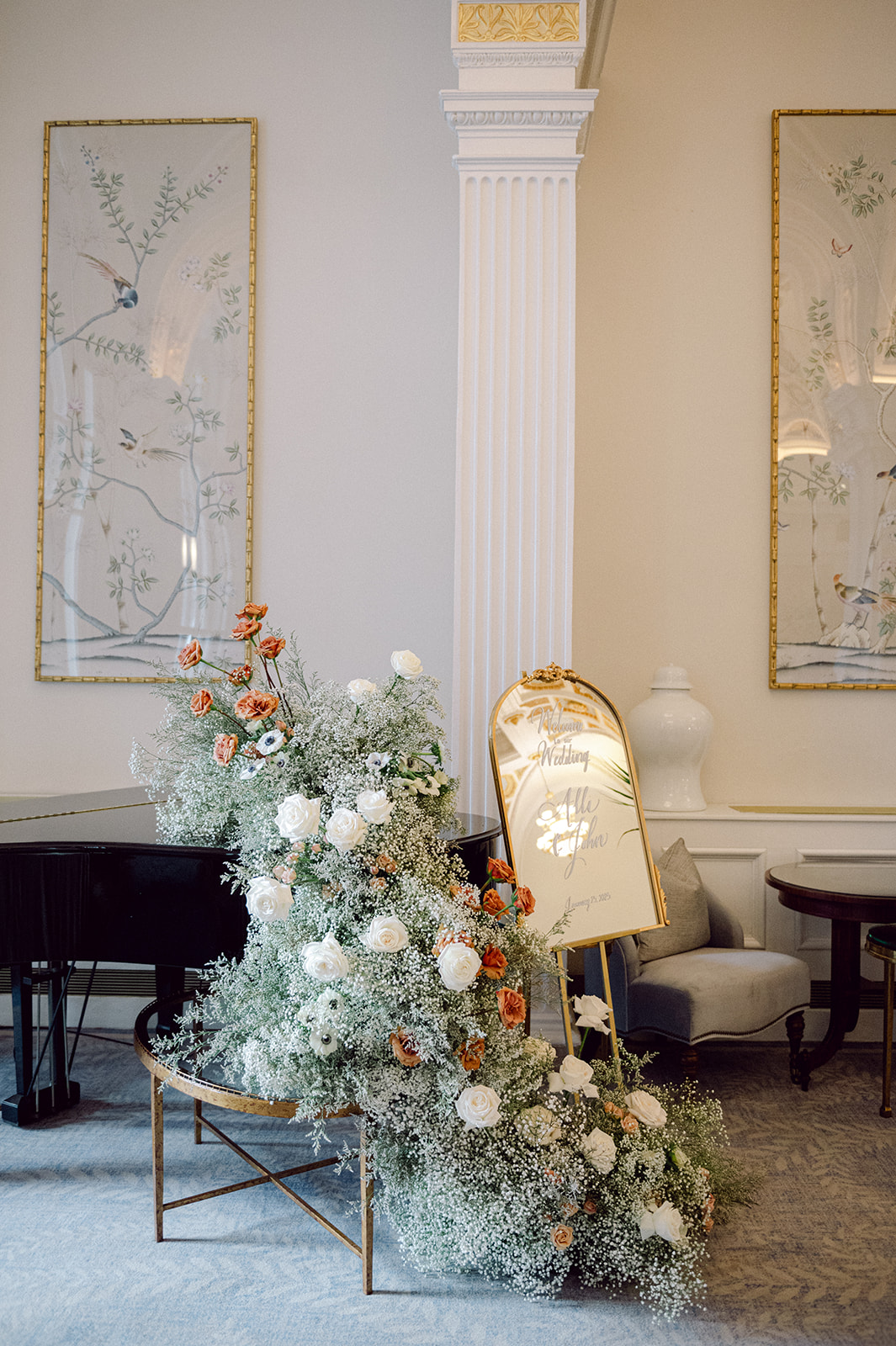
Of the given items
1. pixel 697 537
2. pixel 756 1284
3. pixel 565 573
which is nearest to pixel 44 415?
pixel 565 573

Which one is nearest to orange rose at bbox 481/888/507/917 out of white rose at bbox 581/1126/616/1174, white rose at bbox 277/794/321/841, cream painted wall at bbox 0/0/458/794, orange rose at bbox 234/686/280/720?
white rose at bbox 277/794/321/841

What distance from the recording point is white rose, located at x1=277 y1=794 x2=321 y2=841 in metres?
2.22

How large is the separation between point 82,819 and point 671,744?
213 cm

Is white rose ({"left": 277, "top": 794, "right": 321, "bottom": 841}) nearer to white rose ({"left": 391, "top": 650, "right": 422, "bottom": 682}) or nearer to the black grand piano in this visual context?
the black grand piano

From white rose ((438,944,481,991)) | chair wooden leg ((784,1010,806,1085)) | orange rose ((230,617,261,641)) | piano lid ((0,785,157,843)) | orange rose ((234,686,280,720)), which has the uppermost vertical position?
orange rose ((230,617,261,641))

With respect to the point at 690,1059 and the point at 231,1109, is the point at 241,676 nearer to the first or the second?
the point at 231,1109

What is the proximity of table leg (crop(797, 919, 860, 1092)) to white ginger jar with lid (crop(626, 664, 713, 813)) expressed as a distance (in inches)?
26.9

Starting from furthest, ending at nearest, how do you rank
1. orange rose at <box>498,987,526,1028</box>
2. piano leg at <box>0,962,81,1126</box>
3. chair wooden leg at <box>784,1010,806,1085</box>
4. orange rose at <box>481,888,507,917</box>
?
1. chair wooden leg at <box>784,1010,806,1085</box>
2. piano leg at <box>0,962,81,1126</box>
3. orange rose at <box>481,888,507,917</box>
4. orange rose at <box>498,987,526,1028</box>

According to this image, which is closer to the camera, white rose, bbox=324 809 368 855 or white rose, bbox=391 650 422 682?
white rose, bbox=324 809 368 855

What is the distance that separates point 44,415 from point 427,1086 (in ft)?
10.7

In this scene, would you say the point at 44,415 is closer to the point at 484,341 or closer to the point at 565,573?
the point at 484,341

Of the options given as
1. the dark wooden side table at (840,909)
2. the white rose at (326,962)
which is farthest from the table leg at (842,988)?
the white rose at (326,962)

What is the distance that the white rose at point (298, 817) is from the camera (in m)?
2.22

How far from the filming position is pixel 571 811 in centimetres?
286
